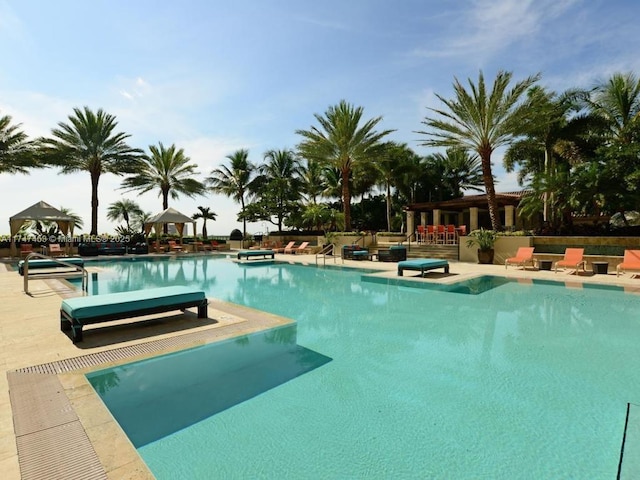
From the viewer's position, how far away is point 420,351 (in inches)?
221

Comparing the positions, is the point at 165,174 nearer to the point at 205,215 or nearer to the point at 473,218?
the point at 205,215

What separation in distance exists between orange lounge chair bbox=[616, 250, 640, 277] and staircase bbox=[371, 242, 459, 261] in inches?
297

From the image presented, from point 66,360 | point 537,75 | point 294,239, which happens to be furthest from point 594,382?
point 294,239

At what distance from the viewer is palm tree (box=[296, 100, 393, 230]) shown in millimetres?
24305

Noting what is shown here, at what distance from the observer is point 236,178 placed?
36562 mm

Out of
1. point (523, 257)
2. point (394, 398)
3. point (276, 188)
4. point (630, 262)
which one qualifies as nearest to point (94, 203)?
point (276, 188)

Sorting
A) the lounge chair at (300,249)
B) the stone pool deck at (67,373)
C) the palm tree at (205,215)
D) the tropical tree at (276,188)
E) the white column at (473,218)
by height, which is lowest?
the stone pool deck at (67,373)

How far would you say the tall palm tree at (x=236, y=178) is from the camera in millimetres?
36531

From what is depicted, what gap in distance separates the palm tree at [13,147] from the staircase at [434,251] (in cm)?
2538

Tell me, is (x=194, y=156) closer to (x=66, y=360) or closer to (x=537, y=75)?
(x=537, y=75)

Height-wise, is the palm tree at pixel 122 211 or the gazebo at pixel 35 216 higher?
the palm tree at pixel 122 211

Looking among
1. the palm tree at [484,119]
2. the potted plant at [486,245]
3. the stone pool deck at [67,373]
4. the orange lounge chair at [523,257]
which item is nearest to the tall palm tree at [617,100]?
the palm tree at [484,119]

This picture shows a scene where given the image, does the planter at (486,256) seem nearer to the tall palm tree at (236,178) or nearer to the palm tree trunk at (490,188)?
the palm tree trunk at (490,188)

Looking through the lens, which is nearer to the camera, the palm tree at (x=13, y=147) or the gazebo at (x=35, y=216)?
the gazebo at (x=35, y=216)
